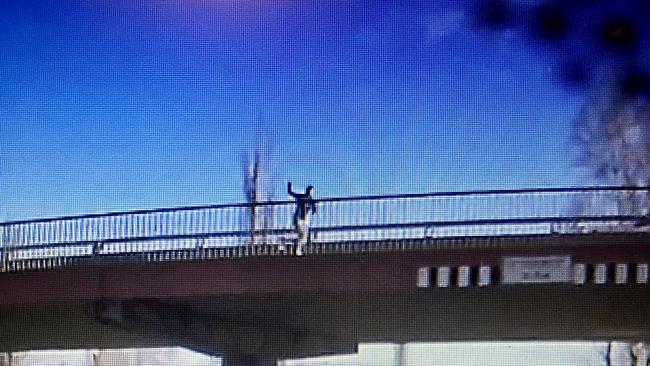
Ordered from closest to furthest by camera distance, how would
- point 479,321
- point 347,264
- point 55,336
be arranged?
point 347,264 → point 479,321 → point 55,336

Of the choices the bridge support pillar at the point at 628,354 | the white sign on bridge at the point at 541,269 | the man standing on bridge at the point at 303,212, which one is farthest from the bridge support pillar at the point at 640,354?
the man standing on bridge at the point at 303,212

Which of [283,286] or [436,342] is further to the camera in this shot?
[436,342]

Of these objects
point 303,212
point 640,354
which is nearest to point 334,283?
point 303,212

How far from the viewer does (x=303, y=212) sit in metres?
9.51

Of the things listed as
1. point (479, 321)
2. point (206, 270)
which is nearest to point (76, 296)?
point (206, 270)

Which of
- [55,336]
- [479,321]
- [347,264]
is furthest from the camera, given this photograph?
[55,336]

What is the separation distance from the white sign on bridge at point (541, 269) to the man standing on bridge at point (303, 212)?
202cm

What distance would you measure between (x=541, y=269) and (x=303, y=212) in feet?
7.73

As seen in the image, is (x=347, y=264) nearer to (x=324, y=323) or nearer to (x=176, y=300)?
(x=176, y=300)

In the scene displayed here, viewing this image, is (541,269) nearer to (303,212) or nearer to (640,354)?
(303,212)

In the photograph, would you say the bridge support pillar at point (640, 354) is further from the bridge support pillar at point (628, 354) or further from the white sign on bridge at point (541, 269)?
the white sign on bridge at point (541, 269)

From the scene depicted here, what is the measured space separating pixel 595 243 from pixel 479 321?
10.5 feet

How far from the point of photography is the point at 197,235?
32.5 feet

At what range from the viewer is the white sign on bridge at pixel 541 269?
340 inches
